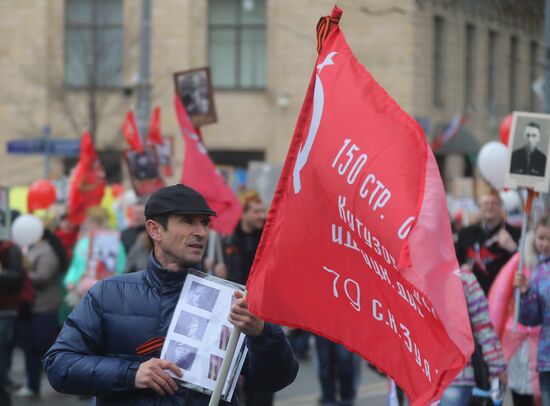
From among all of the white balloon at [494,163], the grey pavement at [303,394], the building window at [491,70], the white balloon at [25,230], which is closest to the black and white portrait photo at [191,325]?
the white balloon at [494,163]

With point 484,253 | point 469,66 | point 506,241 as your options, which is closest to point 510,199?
point 484,253

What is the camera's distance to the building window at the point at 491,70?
132ft

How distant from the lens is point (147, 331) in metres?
5.11

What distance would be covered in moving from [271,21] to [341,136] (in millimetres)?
32041

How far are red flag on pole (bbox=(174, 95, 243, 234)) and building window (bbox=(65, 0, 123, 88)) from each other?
2353cm

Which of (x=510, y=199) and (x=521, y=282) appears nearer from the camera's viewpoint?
(x=521, y=282)

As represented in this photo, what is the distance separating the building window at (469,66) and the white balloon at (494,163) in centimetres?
2723

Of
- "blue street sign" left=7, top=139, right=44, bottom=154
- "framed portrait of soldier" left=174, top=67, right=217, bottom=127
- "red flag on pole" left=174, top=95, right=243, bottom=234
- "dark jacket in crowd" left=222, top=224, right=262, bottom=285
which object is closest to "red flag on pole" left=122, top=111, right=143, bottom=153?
"framed portrait of soldier" left=174, top=67, right=217, bottom=127

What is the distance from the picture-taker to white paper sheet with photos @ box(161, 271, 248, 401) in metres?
5.00

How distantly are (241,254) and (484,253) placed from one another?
1.94m

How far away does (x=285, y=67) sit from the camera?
3691cm

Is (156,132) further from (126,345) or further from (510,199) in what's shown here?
(126,345)

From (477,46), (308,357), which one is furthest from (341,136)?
(477,46)

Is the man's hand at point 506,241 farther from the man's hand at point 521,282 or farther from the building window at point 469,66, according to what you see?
the building window at point 469,66
